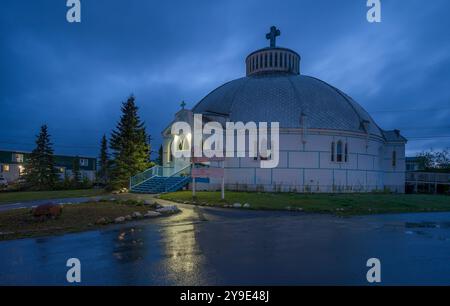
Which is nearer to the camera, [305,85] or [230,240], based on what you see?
[230,240]

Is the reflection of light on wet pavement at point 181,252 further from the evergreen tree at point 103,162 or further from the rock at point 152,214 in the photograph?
the evergreen tree at point 103,162

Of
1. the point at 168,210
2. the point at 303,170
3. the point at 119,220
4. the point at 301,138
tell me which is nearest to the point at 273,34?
the point at 301,138

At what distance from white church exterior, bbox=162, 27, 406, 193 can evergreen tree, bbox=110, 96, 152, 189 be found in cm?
304

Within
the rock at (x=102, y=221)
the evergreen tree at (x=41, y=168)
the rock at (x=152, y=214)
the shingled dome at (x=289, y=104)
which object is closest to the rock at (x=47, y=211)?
the rock at (x=102, y=221)

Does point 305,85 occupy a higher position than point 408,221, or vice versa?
point 305,85

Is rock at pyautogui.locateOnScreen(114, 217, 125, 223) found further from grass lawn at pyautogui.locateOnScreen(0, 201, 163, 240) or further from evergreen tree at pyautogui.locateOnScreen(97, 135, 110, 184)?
evergreen tree at pyautogui.locateOnScreen(97, 135, 110, 184)

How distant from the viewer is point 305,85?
3056 centimetres

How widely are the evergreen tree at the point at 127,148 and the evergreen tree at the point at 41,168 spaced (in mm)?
12664

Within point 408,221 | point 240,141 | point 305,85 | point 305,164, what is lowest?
point 408,221

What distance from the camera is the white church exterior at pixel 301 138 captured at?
26.2 metres

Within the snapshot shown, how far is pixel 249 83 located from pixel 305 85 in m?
6.23

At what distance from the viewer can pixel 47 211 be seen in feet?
35.2

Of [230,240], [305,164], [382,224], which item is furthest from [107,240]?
[305,164]
